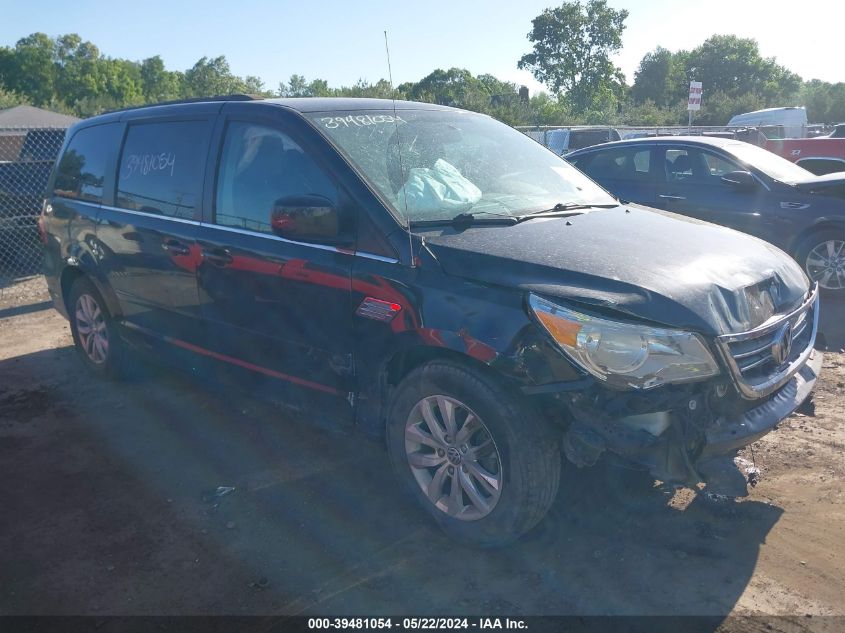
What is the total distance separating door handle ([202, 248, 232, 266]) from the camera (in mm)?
4066

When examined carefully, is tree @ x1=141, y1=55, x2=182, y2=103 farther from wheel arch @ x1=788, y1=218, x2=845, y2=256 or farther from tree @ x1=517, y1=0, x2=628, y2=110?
wheel arch @ x1=788, y1=218, x2=845, y2=256

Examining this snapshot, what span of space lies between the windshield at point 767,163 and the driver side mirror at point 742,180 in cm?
22

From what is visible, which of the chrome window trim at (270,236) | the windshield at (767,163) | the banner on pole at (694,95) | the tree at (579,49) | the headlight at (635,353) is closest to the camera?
the headlight at (635,353)

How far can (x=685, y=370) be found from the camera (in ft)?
9.34

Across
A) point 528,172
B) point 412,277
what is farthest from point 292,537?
point 528,172

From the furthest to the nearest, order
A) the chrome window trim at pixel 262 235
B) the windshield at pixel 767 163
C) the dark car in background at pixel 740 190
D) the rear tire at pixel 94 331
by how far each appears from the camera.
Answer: the windshield at pixel 767 163 < the dark car in background at pixel 740 190 < the rear tire at pixel 94 331 < the chrome window trim at pixel 262 235

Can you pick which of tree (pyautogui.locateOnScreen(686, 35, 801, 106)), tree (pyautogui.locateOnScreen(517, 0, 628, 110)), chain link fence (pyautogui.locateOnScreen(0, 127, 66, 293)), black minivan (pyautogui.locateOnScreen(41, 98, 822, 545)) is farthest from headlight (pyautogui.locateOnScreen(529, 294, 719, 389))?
tree (pyautogui.locateOnScreen(686, 35, 801, 106))

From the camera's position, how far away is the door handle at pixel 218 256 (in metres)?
4.07

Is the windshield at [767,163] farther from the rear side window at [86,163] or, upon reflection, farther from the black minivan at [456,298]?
the rear side window at [86,163]

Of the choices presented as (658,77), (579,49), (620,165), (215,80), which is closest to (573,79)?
(579,49)

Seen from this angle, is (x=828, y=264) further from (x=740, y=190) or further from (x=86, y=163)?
(x=86, y=163)

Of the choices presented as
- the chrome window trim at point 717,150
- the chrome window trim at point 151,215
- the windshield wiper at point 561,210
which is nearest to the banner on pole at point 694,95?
the chrome window trim at point 717,150

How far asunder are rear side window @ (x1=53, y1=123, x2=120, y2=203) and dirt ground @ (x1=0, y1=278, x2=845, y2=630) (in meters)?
1.84

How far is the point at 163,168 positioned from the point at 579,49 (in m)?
54.4
